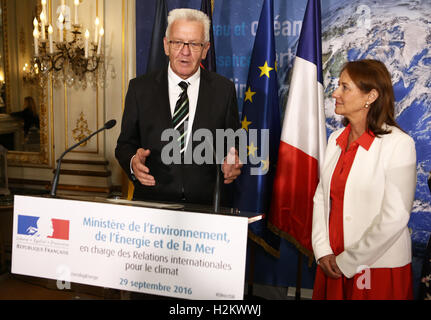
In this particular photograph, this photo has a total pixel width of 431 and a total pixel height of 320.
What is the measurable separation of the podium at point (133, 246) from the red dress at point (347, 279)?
2.13 ft

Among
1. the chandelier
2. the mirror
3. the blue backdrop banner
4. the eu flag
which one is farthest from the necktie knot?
the mirror

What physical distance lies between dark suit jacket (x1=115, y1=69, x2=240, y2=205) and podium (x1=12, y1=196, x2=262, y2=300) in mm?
490

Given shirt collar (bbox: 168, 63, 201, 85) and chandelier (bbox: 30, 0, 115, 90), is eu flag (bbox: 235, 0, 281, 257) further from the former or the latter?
chandelier (bbox: 30, 0, 115, 90)

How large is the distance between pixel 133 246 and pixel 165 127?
808 mm

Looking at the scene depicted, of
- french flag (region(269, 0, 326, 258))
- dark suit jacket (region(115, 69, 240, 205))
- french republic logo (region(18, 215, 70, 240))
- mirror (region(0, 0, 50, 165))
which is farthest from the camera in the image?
mirror (region(0, 0, 50, 165))

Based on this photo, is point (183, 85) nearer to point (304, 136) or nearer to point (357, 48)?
point (304, 136)

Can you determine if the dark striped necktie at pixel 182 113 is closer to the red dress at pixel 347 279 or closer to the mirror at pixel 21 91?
the red dress at pixel 347 279

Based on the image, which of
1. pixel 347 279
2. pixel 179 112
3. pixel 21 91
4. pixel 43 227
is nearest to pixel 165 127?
pixel 179 112

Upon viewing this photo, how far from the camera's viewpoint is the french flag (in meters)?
2.84

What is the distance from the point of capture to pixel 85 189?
378 centimetres

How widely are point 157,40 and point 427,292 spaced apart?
2414 millimetres

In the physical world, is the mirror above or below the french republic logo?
Result: above
